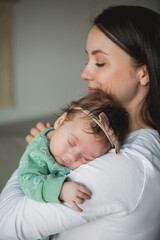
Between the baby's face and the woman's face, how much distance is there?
26 centimetres

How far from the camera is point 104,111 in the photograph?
1.20 meters

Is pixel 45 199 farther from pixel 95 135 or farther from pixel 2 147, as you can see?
pixel 2 147

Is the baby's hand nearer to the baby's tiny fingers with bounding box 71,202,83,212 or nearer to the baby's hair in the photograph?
the baby's tiny fingers with bounding box 71,202,83,212

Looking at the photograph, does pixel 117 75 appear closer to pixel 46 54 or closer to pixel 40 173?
pixel 40 173

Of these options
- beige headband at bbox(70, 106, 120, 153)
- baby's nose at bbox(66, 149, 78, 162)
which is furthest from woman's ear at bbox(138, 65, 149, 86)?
baby's nose at bbox(66, 149, 78, 162)

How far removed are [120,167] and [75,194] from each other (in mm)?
186

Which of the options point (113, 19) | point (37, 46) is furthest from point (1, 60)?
point (113, 19)

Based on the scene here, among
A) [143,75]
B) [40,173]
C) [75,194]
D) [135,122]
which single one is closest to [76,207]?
[75,194]

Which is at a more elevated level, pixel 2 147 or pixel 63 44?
pixel 63 44

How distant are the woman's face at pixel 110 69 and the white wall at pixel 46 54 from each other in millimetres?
3254

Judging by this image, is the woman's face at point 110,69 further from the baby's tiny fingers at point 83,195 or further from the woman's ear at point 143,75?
the baby's tiny fingers at point 83,195

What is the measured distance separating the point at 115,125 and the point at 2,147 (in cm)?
230

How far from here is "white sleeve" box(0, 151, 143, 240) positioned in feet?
3.09

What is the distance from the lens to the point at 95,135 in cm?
118
